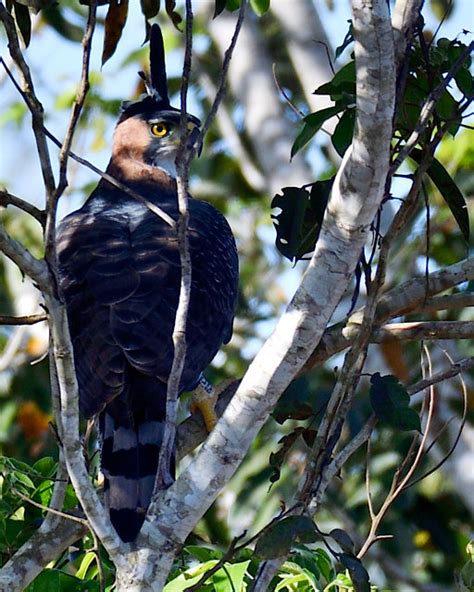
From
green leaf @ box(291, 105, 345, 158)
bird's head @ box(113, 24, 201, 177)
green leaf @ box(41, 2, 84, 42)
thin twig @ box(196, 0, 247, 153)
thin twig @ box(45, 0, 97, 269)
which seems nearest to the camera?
thin twig @ box(45, 0, 97, 269)

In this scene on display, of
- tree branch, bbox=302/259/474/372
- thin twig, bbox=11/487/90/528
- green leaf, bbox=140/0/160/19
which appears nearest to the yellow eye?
green leaf, bbox=140/0/160/19

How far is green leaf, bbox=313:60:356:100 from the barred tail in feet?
3.46

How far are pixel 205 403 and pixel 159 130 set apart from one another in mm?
1739

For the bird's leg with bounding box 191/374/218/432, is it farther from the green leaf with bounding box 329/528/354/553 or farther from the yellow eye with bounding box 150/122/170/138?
the yellow eye with bounding box 150/122/170/138

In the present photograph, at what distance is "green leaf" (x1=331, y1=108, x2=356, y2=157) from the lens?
317 centimetres

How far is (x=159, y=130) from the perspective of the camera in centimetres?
539

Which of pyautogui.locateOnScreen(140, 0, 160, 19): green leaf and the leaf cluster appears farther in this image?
pyautogui.locateOnScreen(140, 0, 160, 19): green leaf

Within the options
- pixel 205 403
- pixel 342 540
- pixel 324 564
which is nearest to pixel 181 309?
pixel 342 540

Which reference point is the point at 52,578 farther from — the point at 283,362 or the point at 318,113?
the point at 318,113

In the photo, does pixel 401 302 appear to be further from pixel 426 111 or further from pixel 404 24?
pixel 404 24

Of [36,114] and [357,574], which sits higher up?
[36,114]

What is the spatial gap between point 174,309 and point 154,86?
1818 millimetres

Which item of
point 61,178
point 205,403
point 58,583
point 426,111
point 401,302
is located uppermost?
point 426,111

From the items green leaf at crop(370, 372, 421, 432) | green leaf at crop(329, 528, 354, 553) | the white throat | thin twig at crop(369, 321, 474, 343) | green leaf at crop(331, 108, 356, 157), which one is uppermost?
the white throat
